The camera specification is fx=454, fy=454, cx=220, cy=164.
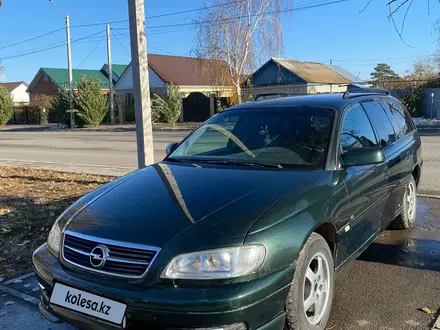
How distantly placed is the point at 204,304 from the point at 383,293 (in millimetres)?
2024

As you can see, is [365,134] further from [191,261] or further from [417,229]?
[191,261]

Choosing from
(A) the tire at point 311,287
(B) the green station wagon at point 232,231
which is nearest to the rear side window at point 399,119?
(B) the green station wagon at point 232,231

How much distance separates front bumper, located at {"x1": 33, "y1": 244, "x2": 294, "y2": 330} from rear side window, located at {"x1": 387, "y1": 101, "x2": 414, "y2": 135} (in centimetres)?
345

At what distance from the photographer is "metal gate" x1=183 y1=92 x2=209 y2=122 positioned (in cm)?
3566

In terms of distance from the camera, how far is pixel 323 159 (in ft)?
11.5

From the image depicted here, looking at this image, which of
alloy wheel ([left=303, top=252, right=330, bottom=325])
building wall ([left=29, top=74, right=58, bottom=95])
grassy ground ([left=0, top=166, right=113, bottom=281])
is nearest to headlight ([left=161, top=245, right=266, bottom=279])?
alloy wheel ([left=303, top=252, right=330, bottom=325])

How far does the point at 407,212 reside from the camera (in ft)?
17.5

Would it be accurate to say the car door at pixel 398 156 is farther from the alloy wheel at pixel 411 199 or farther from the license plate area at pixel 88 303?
the license plate area at pixel 88 303

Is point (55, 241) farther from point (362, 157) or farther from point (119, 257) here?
point (362, 157)

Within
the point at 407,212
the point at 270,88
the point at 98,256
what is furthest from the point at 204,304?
the point at 270,88

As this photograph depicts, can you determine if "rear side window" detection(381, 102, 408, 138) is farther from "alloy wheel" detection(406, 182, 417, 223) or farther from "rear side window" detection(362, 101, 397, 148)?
"alloy wheel" detection(406, 182, 417, 223)

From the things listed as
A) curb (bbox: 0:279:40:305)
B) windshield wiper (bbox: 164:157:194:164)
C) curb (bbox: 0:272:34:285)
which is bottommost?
curb (bbox: 0:279:40:305)

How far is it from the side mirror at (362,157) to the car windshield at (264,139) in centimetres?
19

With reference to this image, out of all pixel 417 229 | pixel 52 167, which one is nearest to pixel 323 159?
pixel 417 229
